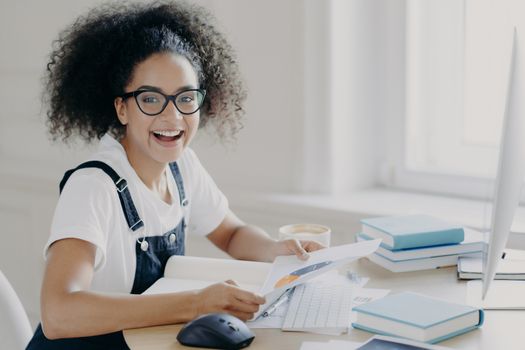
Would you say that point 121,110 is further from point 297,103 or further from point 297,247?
point 297,103

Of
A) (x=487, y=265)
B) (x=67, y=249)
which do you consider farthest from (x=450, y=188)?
(x=67, y=249)

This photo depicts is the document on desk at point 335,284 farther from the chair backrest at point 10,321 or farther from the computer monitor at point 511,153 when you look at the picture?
the chair backrest at point 10,321

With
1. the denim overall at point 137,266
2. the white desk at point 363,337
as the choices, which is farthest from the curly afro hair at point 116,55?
the white desk at point 363,337

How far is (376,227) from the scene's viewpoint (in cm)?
182

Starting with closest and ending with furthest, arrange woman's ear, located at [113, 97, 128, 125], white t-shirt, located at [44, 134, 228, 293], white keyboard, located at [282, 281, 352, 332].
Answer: white keyboard, located at [282, 281, 352, 332], white t-shirt, located at [44, 134, 228, 293], woman's ear, located at [113, 97, 128, 125]

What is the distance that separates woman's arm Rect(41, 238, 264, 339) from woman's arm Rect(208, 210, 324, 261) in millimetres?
272

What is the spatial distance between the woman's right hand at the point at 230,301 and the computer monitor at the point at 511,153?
0.40m

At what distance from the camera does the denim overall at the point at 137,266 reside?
1.73m

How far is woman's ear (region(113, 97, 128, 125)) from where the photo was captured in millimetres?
1835

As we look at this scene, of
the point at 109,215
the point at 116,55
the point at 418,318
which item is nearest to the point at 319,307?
the point at 418,318

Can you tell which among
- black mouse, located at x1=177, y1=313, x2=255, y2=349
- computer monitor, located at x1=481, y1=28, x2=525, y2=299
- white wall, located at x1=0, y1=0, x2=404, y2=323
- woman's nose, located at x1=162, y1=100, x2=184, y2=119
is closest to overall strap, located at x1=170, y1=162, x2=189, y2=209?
woman's nose, located at x1=162, y1=100, x2=184, y2=119

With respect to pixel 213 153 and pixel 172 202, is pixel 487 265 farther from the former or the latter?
pixel 213 153

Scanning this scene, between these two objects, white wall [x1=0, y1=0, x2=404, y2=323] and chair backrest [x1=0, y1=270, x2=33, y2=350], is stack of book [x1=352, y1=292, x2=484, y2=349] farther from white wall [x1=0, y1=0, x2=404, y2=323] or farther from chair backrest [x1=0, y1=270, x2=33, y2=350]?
white wall [x1=0, y1=0, x2=404, y2=323]

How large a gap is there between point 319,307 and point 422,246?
35 cm
